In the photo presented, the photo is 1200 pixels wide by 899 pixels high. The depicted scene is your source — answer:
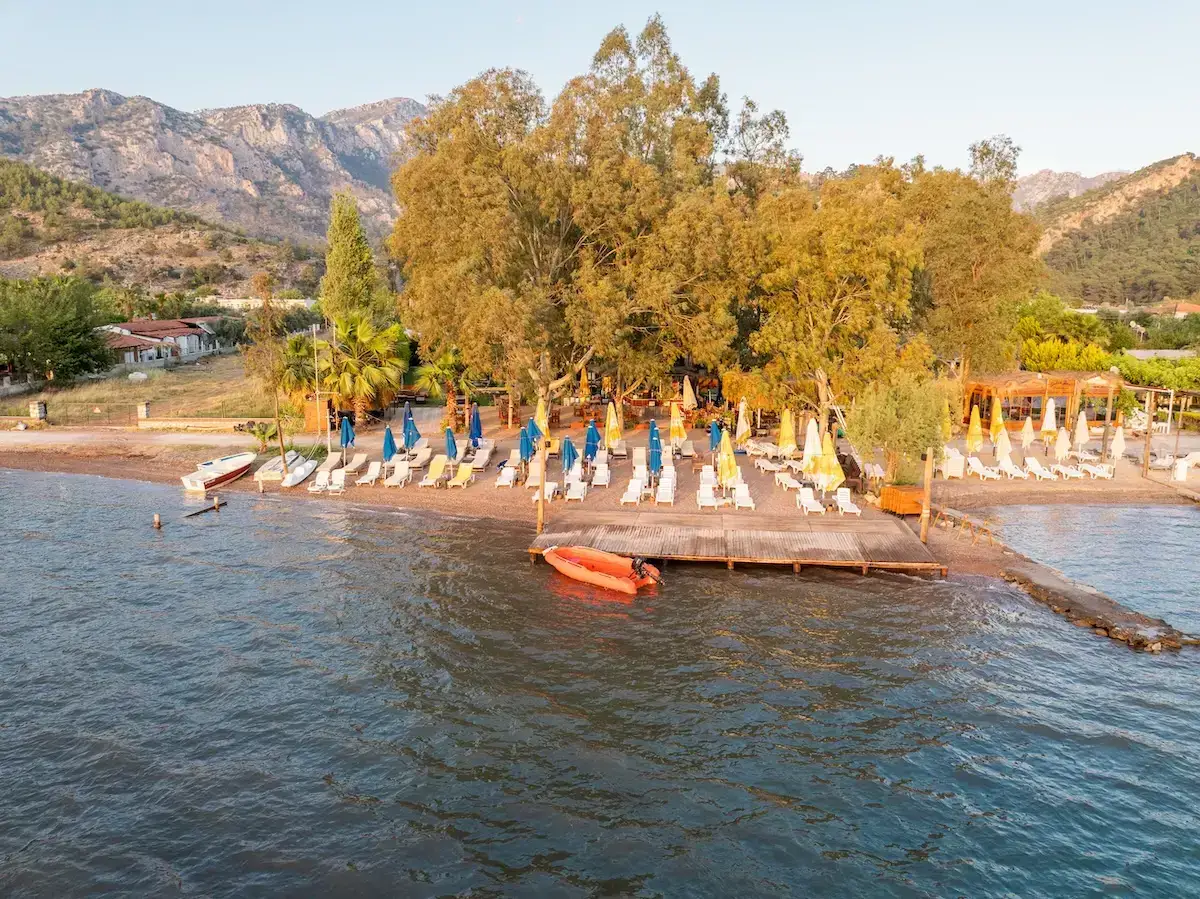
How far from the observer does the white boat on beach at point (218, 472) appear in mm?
33469

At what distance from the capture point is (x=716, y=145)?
165ft

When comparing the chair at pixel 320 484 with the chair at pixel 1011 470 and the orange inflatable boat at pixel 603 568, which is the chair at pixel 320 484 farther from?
the chair at pixel 1011 470

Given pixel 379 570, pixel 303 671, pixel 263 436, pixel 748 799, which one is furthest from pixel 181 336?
pixel 748 799

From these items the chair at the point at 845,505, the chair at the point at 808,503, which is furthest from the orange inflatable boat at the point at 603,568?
the chair at the point at 845,505

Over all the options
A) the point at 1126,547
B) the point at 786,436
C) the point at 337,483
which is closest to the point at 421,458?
the point at 337,483

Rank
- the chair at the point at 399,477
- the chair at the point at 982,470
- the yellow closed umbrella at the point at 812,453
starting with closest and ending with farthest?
the yellow closed umbrella at the point at 812,453
the chair at the point at 399,477
the chair at the point at 982,470

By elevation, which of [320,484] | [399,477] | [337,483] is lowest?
[320,484]

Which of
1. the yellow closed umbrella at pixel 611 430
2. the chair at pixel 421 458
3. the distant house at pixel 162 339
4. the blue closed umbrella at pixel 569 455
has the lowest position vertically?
the chair at pixel 421 458

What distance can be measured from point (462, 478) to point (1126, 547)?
77.4 feet

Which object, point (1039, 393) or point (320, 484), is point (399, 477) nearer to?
point (320, 484)

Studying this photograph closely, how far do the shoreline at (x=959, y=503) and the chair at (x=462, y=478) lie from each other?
1.95ft

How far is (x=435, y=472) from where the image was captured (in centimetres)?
3288

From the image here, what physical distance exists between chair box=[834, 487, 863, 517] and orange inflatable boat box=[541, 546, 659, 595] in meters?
7.77

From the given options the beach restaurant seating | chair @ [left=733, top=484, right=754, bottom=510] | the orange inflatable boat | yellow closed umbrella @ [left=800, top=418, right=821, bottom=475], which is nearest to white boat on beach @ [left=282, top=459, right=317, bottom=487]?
the beach restaurant seating
